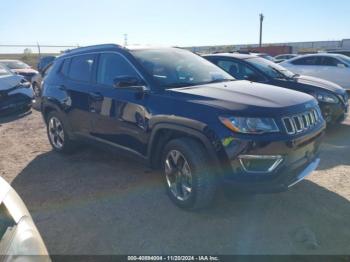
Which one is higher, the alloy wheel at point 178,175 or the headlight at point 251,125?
the headlight at point 251,125

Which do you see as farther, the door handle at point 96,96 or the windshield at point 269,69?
the windshield at point 269,69

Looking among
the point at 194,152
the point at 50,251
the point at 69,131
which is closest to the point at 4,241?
the point at 50,251

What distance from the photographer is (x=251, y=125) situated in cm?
314

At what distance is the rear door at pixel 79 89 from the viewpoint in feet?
15.8

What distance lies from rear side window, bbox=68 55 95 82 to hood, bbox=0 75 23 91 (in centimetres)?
511

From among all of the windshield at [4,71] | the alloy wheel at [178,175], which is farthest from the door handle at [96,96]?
the windshield at [4,71]

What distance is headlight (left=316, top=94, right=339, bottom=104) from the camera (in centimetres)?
666

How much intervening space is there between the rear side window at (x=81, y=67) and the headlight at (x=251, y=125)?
253cm

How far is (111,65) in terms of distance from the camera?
448cm

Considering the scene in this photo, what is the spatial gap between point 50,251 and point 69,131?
8.67 feet

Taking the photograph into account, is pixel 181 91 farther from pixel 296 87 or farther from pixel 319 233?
pixel 296 87

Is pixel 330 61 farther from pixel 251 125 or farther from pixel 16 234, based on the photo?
pixel 16 234

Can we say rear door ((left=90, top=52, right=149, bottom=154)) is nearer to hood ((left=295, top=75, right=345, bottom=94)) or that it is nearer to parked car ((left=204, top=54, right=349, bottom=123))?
parked car ((left=204, top=54, right=349, bottom=123))

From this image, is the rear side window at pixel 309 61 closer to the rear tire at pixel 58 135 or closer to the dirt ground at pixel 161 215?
the dirt ground at pixel 161 215
